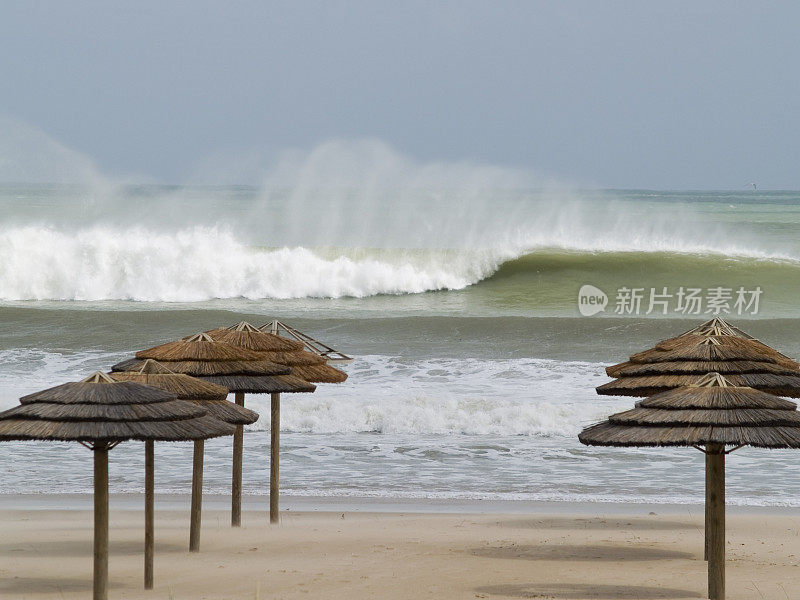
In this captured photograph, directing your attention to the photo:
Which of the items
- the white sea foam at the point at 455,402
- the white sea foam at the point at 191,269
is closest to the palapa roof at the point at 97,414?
the white sea foam at the point at 455,402

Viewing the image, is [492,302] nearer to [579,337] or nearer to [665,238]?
[579,337]

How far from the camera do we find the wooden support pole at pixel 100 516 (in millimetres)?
6551

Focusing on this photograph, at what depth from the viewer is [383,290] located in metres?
37.2

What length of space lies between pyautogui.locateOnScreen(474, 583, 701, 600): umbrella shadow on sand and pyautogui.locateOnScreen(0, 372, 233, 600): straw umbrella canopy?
2.53m

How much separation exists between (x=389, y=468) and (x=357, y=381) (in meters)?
7.33

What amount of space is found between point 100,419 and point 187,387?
1.67 meters

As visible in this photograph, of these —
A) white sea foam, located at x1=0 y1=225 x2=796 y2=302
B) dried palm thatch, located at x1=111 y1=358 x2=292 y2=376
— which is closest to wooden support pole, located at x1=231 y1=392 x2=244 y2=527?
dried palm thatch, located at x1=111 y1=358 x2=292 y2=376

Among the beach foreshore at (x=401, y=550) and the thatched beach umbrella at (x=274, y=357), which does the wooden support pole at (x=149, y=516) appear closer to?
the beach foreshore at (x=401, y=550)

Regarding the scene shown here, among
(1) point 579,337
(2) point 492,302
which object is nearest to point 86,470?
(1) point 579,337

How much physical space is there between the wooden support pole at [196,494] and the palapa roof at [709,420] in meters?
3.18

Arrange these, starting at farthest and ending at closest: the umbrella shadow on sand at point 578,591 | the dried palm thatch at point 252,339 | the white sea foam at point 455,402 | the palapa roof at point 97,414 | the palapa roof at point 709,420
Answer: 1. the white sea foam at point 455,402
2. the dried palm thatch at point 252,339
3. the umbrella shadow on sand at point 578,591
4. the palapa roof at point 709,420
5. the palapa roof at point 97,414

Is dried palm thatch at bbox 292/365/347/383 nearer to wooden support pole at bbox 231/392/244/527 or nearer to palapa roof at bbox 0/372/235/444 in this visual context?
wooden support pole at bbox 231/392/244/527

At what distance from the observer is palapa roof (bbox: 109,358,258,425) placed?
26.0 ft

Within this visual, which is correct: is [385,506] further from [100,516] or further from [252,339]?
[100,516]
